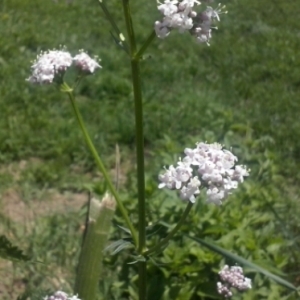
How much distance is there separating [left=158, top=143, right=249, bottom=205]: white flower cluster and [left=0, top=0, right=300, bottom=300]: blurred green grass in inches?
23.3

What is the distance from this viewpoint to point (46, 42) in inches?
207

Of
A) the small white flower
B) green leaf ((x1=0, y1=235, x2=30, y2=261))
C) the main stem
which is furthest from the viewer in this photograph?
the small white flower

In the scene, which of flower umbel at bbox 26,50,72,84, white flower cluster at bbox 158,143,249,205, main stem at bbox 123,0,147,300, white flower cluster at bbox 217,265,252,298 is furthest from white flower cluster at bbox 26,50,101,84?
white flower cluster at bbox 217,265,252,298

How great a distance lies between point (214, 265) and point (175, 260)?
15 centimetres

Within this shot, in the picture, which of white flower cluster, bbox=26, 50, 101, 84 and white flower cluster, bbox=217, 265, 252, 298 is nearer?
white flower cluster, bbox=26, 50, 101, 84

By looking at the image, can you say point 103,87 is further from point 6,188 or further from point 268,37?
point 268,37

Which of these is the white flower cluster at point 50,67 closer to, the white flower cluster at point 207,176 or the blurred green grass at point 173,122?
the white flower cluster at point 207,176

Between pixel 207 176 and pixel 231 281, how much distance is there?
644 mm

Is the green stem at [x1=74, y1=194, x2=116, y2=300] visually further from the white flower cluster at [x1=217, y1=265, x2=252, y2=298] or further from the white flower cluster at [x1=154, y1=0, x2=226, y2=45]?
the white flower cluster at [x1=154, y1=0, x2=226, y2=45]

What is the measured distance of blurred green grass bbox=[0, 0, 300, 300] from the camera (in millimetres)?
2678

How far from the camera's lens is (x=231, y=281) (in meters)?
1.93

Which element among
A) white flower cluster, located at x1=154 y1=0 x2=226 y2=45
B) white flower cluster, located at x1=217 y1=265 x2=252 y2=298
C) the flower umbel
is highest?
white flower cluster, located at x1=154 y1=0 x2=226 y2=45

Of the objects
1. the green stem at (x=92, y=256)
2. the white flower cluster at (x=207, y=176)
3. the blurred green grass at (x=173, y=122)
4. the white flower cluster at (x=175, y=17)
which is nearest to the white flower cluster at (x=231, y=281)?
the blurred green grass at (x=173, y=122)

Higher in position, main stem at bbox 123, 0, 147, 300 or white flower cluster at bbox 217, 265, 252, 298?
main stem at bbox 123, 0, 147, 300
